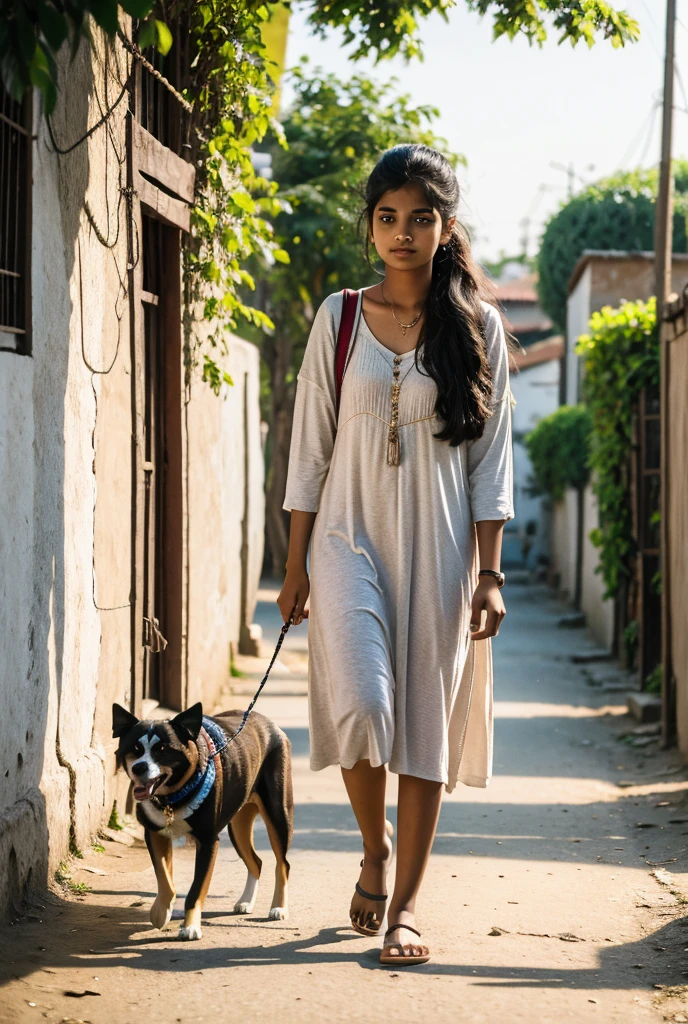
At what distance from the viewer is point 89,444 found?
504 centimetres

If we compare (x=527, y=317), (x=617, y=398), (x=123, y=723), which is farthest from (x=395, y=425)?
(x=527, y=317)

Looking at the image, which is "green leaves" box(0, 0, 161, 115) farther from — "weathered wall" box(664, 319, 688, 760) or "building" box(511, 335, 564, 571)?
"building" box(511, 335, 564, 571)

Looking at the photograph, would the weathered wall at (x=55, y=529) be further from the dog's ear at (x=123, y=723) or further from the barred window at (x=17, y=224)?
the dog's ear at (x=123, y=723)

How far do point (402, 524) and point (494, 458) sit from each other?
1.23 feet

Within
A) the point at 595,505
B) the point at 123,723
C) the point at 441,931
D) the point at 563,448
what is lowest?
the point at 441,931

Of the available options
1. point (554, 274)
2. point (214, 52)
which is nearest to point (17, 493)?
point (214, 52)

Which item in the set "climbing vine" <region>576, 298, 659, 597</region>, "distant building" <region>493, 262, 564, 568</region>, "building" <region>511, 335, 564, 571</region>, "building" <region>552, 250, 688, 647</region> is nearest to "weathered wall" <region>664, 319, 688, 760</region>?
"building" <region>552, 250, 688, 647</region>

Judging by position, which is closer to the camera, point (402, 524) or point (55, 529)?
point (402, 524)

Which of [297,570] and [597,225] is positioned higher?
[597,225]

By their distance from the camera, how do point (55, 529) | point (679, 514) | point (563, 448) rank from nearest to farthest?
point (55, 529) → point (679, 514) → point (563, 448)

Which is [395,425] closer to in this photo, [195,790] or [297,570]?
[297,570]

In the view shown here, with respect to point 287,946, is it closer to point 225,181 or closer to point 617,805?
point 617,805

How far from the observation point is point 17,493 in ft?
13.4

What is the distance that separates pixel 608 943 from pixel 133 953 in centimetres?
150
